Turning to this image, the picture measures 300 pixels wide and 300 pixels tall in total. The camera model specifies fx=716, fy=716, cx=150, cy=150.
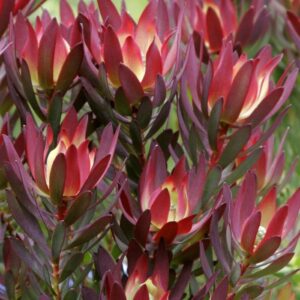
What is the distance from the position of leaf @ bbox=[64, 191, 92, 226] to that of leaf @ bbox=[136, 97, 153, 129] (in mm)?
143

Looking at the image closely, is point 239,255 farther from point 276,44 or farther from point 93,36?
point 276,44

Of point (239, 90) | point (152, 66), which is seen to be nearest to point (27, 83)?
point (152, 66)

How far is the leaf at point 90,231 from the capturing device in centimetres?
73

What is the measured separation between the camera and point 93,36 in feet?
2.73

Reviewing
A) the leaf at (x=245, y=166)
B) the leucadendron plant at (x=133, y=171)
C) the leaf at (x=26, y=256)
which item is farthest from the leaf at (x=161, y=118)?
the leaf at (x=26, y=256)

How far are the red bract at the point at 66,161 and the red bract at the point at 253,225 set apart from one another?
0.49 feet

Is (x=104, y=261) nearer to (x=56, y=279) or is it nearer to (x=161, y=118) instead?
(x=56, y=279)

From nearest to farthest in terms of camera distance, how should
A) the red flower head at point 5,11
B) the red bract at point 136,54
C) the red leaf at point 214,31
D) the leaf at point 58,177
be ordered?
the leaf at point 58,177 → the red bract at point 136,54 → the red flower head at point 5,11 → the red leaf at point 214,31

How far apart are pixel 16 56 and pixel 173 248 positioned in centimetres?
30

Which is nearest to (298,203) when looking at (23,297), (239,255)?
(239,255)

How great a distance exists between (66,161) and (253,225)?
20 cm

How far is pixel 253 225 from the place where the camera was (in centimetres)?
74

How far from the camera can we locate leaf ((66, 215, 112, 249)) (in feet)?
2.39

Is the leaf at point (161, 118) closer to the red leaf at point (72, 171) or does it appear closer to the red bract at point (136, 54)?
the red bract at point (136, 54)
